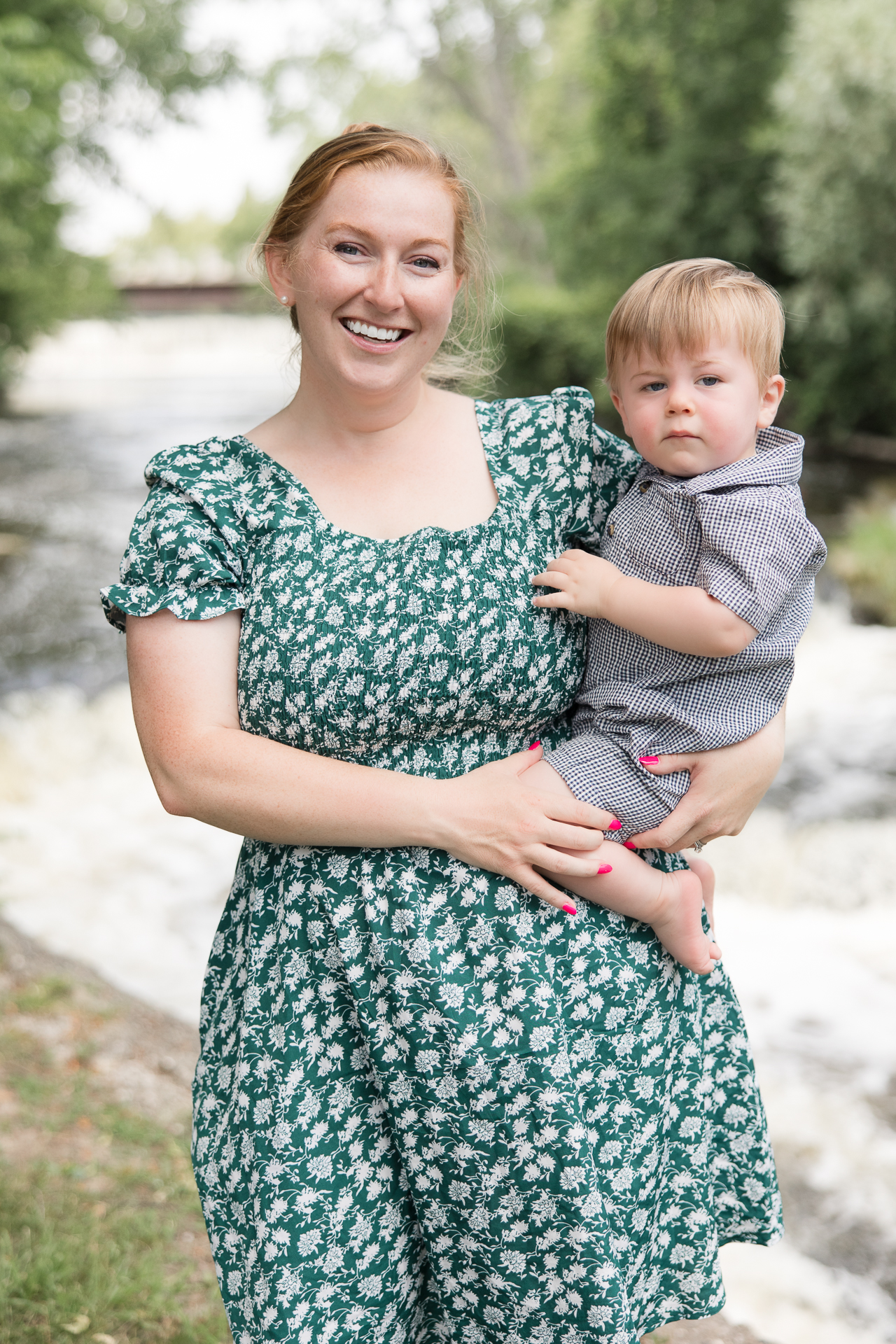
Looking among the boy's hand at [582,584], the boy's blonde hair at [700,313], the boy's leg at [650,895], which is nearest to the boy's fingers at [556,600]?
the boy's hand at [582,584]

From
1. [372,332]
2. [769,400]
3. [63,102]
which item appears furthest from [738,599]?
[63,102]

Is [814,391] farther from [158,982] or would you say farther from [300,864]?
[300,864]

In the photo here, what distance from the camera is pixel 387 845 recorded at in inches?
57.1

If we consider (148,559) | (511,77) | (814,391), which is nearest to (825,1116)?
(148,559)

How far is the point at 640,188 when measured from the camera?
1559 centimetres

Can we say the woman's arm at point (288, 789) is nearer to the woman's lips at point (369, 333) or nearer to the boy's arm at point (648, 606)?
the boy's arm at point (648, 606)

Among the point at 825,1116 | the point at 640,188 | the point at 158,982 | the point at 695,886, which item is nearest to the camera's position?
the point at 695,886

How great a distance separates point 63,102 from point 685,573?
12.4 meters

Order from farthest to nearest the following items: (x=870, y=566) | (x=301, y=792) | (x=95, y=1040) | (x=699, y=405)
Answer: (x=870, y=566) < (x=95, y=1040) < (x=699, y=405) < (x=301, y=792)

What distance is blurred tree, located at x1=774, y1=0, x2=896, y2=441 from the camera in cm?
1032

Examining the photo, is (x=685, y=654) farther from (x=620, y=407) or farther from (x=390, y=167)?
(x=390, y=167)

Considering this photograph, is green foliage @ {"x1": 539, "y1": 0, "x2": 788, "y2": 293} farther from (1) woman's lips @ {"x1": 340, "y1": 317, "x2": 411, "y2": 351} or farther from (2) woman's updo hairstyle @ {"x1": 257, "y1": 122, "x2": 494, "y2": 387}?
(1) woman's lips @ {"x1": 340, "y1": 317, "x2": 411, "y2": 351}

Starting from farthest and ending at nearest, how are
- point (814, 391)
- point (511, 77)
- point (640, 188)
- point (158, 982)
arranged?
1. point (511, 77)
2. point (640, 188)
3. point (814, 391)
4. point (158, 982)

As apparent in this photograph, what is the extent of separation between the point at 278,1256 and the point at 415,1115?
24 cm
